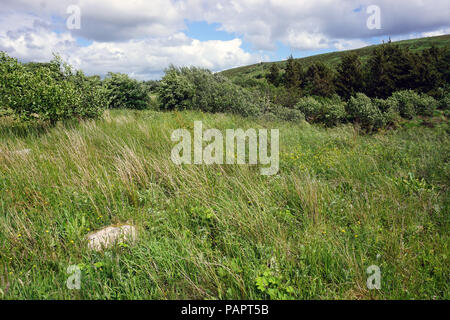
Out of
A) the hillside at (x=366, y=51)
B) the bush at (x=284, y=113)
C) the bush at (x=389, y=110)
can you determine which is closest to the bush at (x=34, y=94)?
the bush at (x=284, y=113)

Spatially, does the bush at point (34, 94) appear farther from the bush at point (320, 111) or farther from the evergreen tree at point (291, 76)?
the evergreen tree at point (291, 76)

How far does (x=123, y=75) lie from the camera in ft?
47.7

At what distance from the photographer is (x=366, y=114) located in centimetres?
1842

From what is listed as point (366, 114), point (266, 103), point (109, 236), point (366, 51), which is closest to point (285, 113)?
point (266, 103)

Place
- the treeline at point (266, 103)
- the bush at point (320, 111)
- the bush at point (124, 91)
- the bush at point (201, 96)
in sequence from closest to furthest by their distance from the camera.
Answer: the bush at point (201, 96), the treeline at point (266, 103), the bush at point (124, 91), the bush at point (320, 111)

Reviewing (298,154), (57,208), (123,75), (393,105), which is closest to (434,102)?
(393,105)

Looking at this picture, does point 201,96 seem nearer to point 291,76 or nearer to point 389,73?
point 291,76

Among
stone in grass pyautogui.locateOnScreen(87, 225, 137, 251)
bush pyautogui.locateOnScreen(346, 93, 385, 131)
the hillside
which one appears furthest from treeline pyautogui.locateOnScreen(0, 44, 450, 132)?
the hillside

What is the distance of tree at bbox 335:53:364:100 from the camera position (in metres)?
25.4

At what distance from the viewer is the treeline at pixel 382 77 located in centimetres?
2270

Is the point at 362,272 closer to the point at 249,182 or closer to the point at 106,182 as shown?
the point at 249,182

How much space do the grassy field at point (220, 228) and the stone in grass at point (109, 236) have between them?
0.30 ft

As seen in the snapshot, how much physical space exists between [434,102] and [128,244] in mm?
25423

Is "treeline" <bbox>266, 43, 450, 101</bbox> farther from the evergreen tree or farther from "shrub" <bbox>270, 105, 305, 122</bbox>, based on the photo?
"shrub" <bbox>270, 105, 305, 122</bbox>
